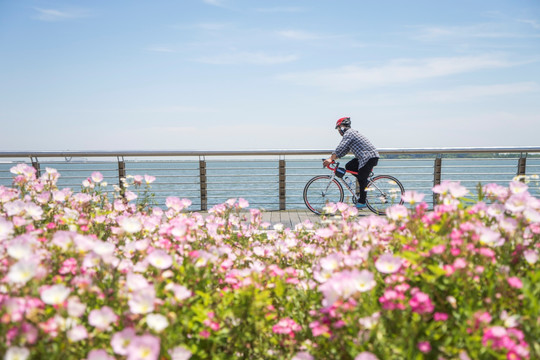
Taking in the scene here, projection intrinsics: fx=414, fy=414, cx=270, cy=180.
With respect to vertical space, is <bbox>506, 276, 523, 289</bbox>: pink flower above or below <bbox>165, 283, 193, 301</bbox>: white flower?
above

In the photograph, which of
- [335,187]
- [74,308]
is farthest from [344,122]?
[74,308]

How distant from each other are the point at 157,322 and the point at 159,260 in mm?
389

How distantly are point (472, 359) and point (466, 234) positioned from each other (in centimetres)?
52

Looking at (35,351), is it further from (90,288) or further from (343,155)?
(343,155)

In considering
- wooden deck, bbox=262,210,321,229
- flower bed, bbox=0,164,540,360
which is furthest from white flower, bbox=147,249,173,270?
wooden deck, bbox=262,210,321,229

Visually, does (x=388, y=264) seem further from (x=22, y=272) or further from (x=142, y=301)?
(x=22, y=272)

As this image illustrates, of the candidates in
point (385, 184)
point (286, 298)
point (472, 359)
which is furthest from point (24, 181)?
point (385, 184)

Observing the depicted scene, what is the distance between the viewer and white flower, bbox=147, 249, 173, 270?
1.69 metres

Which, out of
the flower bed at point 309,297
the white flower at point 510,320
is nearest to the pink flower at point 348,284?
the flower bed at point 309,297

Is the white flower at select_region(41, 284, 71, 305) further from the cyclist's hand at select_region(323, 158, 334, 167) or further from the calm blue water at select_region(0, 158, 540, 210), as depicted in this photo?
the cyclist's hand at select_region(323, 158, 334, 167)

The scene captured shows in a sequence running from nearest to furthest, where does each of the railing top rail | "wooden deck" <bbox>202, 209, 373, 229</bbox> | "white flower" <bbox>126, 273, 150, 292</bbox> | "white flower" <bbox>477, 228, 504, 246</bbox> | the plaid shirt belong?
"white flower" <bbox>126, 273, 150, 292</bbox>
"white flower" <bbox>477, 228, 504, 246</bbox>
"wooden deck" <bbox>202, 209, 373, 229</bbox>
the plaid shirt
the railing top rail

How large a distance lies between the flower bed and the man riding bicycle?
470 centimetres

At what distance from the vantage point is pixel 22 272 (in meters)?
1.47

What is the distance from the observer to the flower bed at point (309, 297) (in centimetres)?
139
